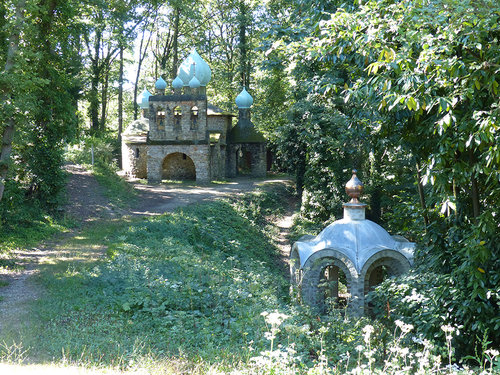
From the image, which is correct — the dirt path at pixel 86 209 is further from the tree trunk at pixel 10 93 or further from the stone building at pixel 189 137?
the tree trunk at pixel 10 93

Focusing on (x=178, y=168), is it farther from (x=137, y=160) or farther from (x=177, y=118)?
(x=177, y=118)

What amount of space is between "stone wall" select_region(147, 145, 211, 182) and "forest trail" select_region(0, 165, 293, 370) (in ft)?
2.74

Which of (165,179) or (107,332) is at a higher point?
(165,179)

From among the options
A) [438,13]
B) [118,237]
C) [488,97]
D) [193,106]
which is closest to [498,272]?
[488,97]

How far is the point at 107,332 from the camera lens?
24.5 ft

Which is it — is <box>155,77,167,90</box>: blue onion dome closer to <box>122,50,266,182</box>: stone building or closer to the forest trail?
<box>122,50,266,182</box>: stone building

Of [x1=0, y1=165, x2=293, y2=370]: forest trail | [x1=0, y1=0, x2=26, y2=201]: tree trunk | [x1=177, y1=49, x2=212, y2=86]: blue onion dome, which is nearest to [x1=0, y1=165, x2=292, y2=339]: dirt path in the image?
[x1=0, y1=165, x2=293, y2=370]: forest trail

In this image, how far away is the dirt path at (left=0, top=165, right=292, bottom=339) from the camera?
29.3ft

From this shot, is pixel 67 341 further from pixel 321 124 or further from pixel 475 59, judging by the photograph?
pixel 321 124

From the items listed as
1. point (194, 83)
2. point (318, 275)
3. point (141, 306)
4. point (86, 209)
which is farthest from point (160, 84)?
point (141, 306)

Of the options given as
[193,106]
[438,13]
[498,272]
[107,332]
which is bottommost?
[107,332]

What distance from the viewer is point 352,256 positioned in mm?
12039

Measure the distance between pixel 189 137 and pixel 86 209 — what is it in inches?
390

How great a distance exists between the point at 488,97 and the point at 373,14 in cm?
173
